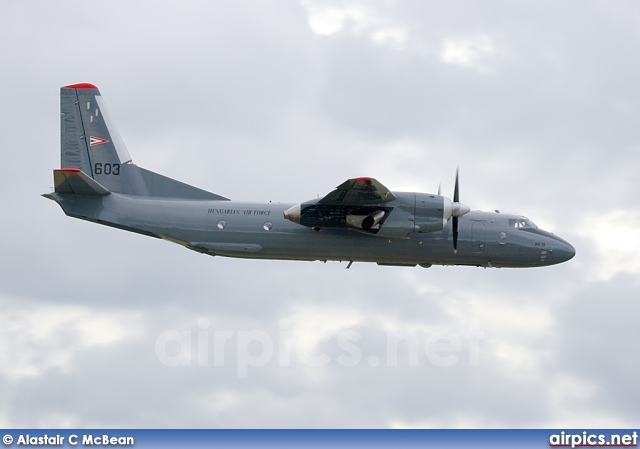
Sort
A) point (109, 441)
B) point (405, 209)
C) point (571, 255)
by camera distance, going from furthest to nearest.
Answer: point (571, 255)
point (405, 209)
point (109, 441)

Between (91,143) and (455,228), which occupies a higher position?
(91,143)

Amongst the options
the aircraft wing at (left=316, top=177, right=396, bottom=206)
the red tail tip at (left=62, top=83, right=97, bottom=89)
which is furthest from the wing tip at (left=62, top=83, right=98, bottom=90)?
the aircraft wing at (left=316, top=177, right=396, bottom=206)

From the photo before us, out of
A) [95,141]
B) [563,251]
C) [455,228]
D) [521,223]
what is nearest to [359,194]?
[455,228]

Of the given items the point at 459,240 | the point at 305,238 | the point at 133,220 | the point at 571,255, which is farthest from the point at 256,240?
the point at 571,255

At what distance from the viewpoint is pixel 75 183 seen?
125 ft

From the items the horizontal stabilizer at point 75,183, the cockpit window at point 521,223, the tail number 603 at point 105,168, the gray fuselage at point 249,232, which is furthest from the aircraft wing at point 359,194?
the tail number 603 at point 105,168

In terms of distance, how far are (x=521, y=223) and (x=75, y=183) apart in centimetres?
1720

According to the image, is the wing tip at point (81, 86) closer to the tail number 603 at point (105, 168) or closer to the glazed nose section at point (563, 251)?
the tail number 603 at point (105, 168)

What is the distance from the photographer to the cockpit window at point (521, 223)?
133ft

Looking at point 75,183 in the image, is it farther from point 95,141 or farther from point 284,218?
point 284,218

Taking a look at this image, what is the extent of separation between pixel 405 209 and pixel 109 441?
13.3 metres

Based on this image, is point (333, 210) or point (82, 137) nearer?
point (333, 210)

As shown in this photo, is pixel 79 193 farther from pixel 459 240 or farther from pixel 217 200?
pixel 459 240

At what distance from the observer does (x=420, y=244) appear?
39594 millimetres
